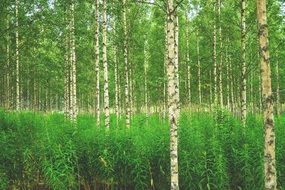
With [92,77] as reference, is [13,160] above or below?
below

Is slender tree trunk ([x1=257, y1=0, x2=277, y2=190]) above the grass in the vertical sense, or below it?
above

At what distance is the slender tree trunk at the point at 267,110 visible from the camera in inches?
259

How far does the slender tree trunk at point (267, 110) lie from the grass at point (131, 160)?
2396mm

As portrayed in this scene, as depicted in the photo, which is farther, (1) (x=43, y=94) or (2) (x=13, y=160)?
(1) (x=43, y=94)

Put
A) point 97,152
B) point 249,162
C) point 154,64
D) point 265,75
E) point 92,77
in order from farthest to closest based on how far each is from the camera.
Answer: point 92,77 → point 154,64 → point 97,152 → point 249,162 → point 265,75

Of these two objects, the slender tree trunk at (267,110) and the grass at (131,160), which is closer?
the slender tree trunk at (267,110)

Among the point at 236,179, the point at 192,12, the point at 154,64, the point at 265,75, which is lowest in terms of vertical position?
the point at 236,179

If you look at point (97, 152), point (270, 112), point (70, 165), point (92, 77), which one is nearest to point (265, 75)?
point (270, 112)

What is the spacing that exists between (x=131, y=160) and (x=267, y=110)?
426 centimetres

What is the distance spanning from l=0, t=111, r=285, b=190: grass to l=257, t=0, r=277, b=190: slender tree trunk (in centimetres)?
240

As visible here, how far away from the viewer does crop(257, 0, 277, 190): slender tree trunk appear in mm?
6574

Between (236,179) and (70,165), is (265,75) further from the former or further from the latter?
(70,165)

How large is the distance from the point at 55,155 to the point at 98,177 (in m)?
1.40

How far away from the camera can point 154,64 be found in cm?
3128
